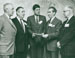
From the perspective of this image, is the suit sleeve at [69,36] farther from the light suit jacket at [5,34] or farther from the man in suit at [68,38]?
the light suit jacket at [5,34]

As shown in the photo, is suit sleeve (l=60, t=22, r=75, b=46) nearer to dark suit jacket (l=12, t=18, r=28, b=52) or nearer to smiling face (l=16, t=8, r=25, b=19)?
dark suit jacket (l=12, t=18, r=28, b=52)

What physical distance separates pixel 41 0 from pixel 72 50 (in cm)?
187

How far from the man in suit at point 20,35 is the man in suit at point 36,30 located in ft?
0.57

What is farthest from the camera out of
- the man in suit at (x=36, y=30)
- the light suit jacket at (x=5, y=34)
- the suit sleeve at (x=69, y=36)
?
the man in suit at (x=36, y=30)

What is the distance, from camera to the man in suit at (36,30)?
6.73m

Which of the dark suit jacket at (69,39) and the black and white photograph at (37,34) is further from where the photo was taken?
the dark suit jacket at (69,39)

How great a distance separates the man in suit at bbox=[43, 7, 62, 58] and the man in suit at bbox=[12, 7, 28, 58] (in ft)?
1.70

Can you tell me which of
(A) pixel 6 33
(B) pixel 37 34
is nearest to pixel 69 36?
(B) pixel 37 34

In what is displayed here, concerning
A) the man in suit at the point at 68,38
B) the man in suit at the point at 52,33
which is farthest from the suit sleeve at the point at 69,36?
the man in suit at the point at 52,33

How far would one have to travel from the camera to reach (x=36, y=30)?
22.1 ft

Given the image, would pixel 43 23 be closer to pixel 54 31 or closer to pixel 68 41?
pixel 54 31

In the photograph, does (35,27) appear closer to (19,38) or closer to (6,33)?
(19,38)

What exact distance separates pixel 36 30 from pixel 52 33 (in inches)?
15.9

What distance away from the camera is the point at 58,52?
6945 millimetres
